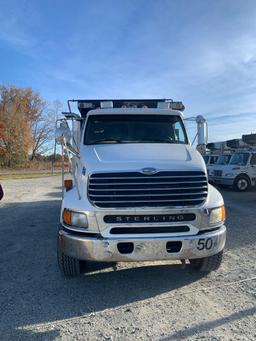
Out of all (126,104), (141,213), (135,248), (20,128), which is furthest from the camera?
(20,128)

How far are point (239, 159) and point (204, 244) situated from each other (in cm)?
1472

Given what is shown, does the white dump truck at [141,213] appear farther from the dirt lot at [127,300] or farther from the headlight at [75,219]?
the dirt lot at [127,300]

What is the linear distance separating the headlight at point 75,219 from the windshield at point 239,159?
14902 mm

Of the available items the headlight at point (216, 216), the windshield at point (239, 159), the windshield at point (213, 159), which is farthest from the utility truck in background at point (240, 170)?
the headlight at point (216, 216)

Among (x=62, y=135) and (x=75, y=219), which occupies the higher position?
(x=62, y=135)

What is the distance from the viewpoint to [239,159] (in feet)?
60.7

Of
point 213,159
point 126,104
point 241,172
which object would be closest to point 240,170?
point 241,172

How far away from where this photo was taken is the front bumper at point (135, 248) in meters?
4.46

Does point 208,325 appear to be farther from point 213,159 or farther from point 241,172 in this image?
point 213,159

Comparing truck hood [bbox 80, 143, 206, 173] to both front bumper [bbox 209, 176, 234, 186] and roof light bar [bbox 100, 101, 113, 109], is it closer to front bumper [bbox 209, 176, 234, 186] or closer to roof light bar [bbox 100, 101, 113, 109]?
roof light bar [bbox 100, 101, 113, 109]

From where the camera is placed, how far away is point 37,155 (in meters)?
66.8

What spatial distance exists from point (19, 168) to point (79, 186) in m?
49.7

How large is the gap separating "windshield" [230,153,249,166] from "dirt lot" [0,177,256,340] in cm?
1202

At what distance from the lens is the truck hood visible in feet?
15.7
